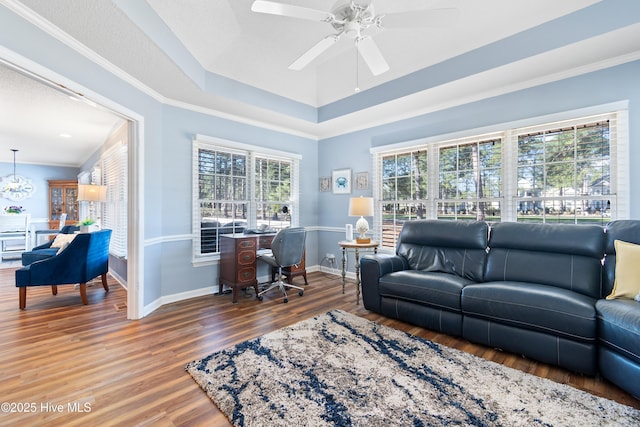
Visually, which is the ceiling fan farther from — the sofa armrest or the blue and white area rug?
the blue and white area rug

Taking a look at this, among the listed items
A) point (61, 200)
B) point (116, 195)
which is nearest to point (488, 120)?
point (116, 195)

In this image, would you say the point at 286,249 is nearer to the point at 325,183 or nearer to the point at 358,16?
the point at 325,183

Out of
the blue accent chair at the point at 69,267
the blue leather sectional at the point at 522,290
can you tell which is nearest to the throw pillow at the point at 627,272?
the blue leather sectional at the point at 522,290

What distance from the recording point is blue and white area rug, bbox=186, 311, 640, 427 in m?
1.57

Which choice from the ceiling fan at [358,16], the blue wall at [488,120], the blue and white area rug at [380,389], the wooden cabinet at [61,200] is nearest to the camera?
the blue and white area rug at [380,389]

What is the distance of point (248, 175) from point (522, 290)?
3718 mm

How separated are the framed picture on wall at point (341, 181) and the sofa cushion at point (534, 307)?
2735mm

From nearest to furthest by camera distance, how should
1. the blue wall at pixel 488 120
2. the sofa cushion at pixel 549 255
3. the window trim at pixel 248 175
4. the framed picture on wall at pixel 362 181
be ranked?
the sofa cushion at pixel 549 255
the blue wall at pixel 488 120
the window trim at pixel 248 175
the framed picture on wall at pixel 362 181

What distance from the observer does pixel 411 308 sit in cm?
285

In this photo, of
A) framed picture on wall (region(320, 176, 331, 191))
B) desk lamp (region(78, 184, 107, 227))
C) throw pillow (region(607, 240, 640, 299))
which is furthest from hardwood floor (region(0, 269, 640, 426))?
framed picture on wall (region(320, 176, 331, 191))

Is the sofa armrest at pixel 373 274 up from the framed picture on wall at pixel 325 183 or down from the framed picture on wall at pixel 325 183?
down

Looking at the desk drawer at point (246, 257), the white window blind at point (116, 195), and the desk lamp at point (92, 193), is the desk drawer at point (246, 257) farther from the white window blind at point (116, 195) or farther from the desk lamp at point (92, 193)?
the desk lamp at point (92, 193)

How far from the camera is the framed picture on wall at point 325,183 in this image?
17.0ft

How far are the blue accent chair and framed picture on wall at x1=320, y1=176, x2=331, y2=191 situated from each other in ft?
11.2
